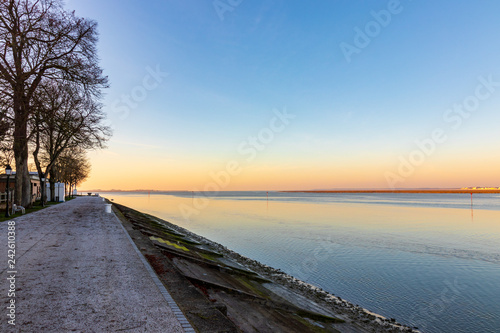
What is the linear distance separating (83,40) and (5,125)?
26.0 ft

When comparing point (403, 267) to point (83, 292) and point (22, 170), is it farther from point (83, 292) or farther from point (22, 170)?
point (22, 170)

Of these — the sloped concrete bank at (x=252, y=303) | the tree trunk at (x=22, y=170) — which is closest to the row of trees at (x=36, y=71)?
the tree trunk at (x=22, y=170)

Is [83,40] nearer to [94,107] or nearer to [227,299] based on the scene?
[94,107]

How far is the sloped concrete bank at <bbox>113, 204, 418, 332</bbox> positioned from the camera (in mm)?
5758

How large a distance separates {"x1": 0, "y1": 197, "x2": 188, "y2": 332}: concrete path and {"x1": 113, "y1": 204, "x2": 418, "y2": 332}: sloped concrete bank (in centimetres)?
52

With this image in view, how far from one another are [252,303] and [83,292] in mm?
4268

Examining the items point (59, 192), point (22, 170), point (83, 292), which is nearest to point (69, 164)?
point (59, 192)

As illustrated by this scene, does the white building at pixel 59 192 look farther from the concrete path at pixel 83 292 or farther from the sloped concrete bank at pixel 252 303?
the sloped concrete bank at pixel 252 303

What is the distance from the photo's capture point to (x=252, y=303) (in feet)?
26.0

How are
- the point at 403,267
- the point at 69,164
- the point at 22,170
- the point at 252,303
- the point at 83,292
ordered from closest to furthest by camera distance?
the point at 83,292 < the point at 252,303 < the point at 403,267 < the point at 22,170 < the point at 69,164

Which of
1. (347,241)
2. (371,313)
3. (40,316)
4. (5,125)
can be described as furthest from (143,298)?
(347,241)

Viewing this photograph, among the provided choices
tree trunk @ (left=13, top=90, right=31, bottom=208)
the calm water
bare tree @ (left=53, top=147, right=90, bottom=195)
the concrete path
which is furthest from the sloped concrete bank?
bare tree @ (left=53, top=147, right=90, bottom=195)

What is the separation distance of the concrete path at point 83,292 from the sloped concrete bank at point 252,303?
0.52 m

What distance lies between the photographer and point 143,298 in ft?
18.6
